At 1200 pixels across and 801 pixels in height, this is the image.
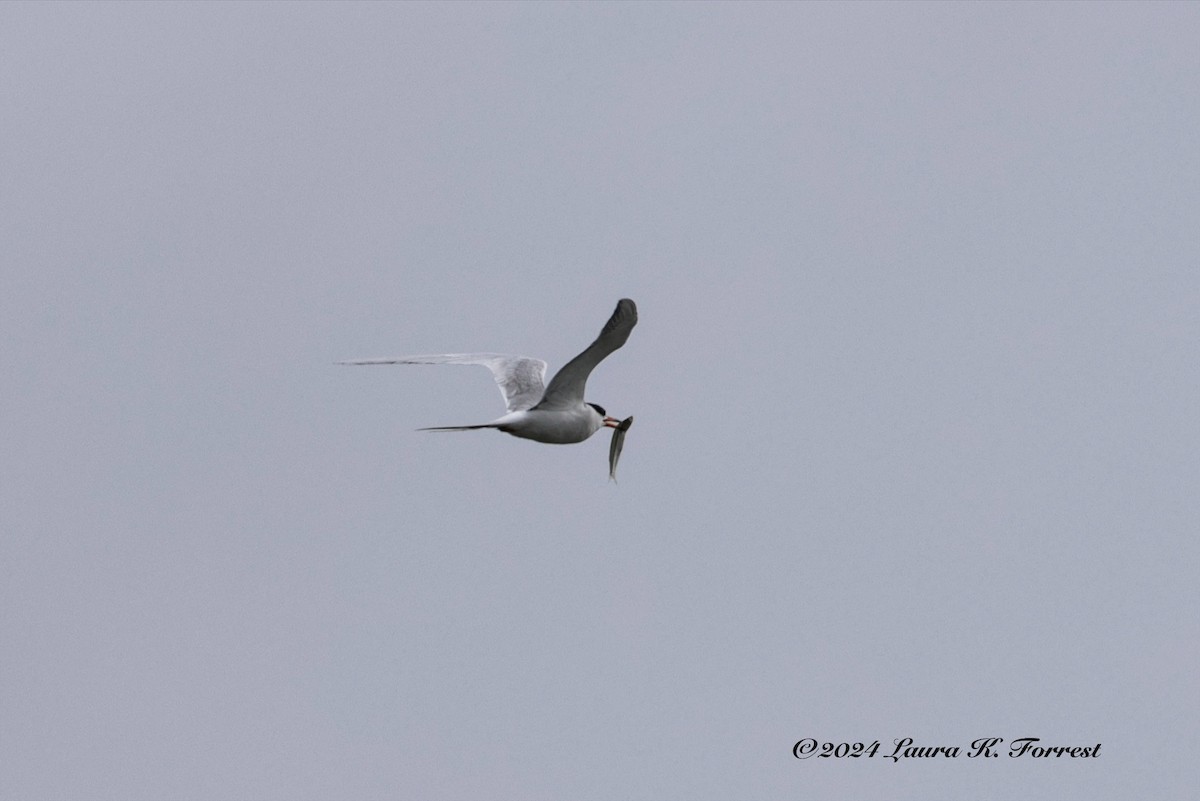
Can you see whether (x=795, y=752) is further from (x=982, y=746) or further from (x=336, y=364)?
(x=336, y=364)

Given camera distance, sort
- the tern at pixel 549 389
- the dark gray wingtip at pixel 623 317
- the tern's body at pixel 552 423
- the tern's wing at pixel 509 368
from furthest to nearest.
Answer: the tern's wing at pixel 509 368 < the tern's body at pixel 552 423 < the tern at pixel 549 389 < the dark gray wingtip at pixel 623 317

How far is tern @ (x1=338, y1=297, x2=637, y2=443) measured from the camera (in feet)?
70.7

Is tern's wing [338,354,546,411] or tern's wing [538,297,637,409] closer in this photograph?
tern's wing [538,297,637,409]

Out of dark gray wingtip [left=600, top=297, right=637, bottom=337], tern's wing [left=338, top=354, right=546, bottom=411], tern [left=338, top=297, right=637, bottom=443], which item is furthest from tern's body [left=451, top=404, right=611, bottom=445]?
dark gray wingtip [left=600, top=297, right=637, bottom=337]

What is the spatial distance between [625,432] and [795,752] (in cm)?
540

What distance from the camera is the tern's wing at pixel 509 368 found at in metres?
25.1

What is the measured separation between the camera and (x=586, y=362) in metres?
22.5

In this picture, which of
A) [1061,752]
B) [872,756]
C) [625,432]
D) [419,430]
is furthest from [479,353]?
[1061,752]

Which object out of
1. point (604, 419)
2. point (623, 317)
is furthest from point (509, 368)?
point (623, 317)

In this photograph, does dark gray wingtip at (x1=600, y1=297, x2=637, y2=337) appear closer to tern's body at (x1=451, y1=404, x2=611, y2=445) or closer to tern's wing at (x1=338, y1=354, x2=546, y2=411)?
tern's body at (x1=451, y1=404, x2=611, y2=445)

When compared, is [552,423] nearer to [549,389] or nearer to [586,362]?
[549,389]

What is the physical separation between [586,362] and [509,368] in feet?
12.0

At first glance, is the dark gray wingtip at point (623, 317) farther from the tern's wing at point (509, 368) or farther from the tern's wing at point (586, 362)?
the tern's wing at point (509, 368)

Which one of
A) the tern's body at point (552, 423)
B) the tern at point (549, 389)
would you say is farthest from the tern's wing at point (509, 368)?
the tern's body at point (552, 423)
